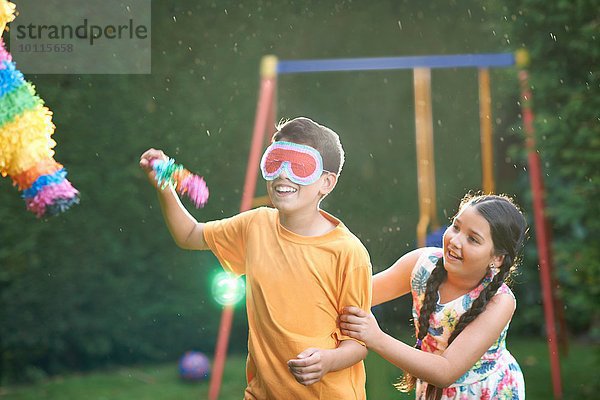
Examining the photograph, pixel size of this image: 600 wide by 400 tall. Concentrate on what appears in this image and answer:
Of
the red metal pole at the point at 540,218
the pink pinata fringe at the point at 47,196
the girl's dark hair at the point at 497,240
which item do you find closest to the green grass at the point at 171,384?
Result: the red metal pole at the point at 540,218

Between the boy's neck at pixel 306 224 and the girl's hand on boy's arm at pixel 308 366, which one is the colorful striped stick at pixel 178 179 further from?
the girl's hand on boy's arm at pixel 308 366

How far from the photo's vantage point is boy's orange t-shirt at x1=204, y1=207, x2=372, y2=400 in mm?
2324

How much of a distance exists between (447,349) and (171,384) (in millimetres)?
3157

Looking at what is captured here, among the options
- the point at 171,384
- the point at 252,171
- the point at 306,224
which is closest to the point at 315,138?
the point at 306,224

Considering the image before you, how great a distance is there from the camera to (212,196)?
575 cm

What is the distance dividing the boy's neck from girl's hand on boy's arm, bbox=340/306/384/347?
8.5 inches

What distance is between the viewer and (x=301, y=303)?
7.65ft

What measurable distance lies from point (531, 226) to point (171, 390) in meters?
2.57

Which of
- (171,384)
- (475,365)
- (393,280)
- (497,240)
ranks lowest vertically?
(171,384)

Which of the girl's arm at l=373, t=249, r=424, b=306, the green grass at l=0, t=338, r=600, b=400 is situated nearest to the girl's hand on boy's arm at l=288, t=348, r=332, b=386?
the girl's arm at l=373, t=249, r=424, b=306

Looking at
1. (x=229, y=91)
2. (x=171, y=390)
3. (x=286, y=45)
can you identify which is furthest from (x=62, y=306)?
(x=286, y=45)

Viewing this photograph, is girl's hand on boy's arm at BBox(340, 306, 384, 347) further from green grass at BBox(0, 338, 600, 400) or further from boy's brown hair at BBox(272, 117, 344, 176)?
green grass at BBox(0, 338, 600, 400)

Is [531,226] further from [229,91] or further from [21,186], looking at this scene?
[21,186]

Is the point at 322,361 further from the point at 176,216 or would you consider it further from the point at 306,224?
the point at 176,216
